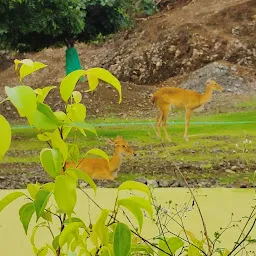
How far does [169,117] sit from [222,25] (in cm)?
75

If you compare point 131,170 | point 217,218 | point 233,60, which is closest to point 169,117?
point 131,170

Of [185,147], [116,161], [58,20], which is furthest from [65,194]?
[58,20]

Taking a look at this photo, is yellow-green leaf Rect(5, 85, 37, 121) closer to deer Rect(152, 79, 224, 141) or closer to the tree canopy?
deer Rect(152, 79, 224, 141)

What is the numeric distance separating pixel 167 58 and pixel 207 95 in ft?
1.71

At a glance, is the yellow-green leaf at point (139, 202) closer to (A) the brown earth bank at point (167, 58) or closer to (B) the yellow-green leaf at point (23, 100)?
(B) the yellow-green leaf at point (23, 100)

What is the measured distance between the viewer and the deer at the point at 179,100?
2596 mm

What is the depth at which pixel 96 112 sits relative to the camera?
9.49ft

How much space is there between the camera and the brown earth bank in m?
2.91

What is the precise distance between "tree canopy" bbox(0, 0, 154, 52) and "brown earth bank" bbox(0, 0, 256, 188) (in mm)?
59

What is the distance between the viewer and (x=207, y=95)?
104 inches

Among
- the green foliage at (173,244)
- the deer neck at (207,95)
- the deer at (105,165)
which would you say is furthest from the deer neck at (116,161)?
the green foliage at (173,244)

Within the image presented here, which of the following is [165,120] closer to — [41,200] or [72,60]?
[72,60]

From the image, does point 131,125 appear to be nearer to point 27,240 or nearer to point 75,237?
point 27,240

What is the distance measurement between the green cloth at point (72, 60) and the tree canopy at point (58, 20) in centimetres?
5
